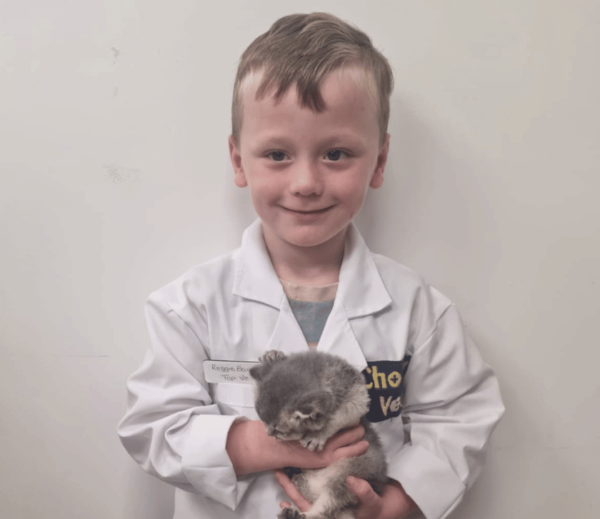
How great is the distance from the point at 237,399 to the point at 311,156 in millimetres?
501

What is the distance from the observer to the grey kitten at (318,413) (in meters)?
0.83

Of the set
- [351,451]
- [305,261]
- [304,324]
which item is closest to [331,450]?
[351,451]

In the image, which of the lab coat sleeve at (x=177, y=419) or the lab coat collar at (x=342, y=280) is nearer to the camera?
the lab coat sleeve at (x=177, y=419)

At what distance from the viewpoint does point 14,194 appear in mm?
1240

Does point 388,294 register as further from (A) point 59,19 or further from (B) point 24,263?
(A) point 59,19

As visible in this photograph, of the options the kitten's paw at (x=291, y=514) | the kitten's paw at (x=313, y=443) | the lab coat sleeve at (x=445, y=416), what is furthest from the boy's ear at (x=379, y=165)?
the kitten's paw at (x=291, y=514)

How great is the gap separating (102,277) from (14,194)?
0.91 ft

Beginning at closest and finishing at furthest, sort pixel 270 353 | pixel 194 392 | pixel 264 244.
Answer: pixel 270 353
pixel 194 392
pixel 264 244

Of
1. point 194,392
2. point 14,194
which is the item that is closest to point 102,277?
point 14,194

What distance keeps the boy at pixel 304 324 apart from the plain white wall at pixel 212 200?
0.17 m

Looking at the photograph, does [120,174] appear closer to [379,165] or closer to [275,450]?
[379,165]

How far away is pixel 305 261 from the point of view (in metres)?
1.15

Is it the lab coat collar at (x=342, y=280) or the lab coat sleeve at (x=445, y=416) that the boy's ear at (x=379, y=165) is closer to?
the lab coat collar at (x=342, y=280)

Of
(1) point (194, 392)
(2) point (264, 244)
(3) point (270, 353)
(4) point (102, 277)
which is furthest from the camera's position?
(4) point (102, 277)
